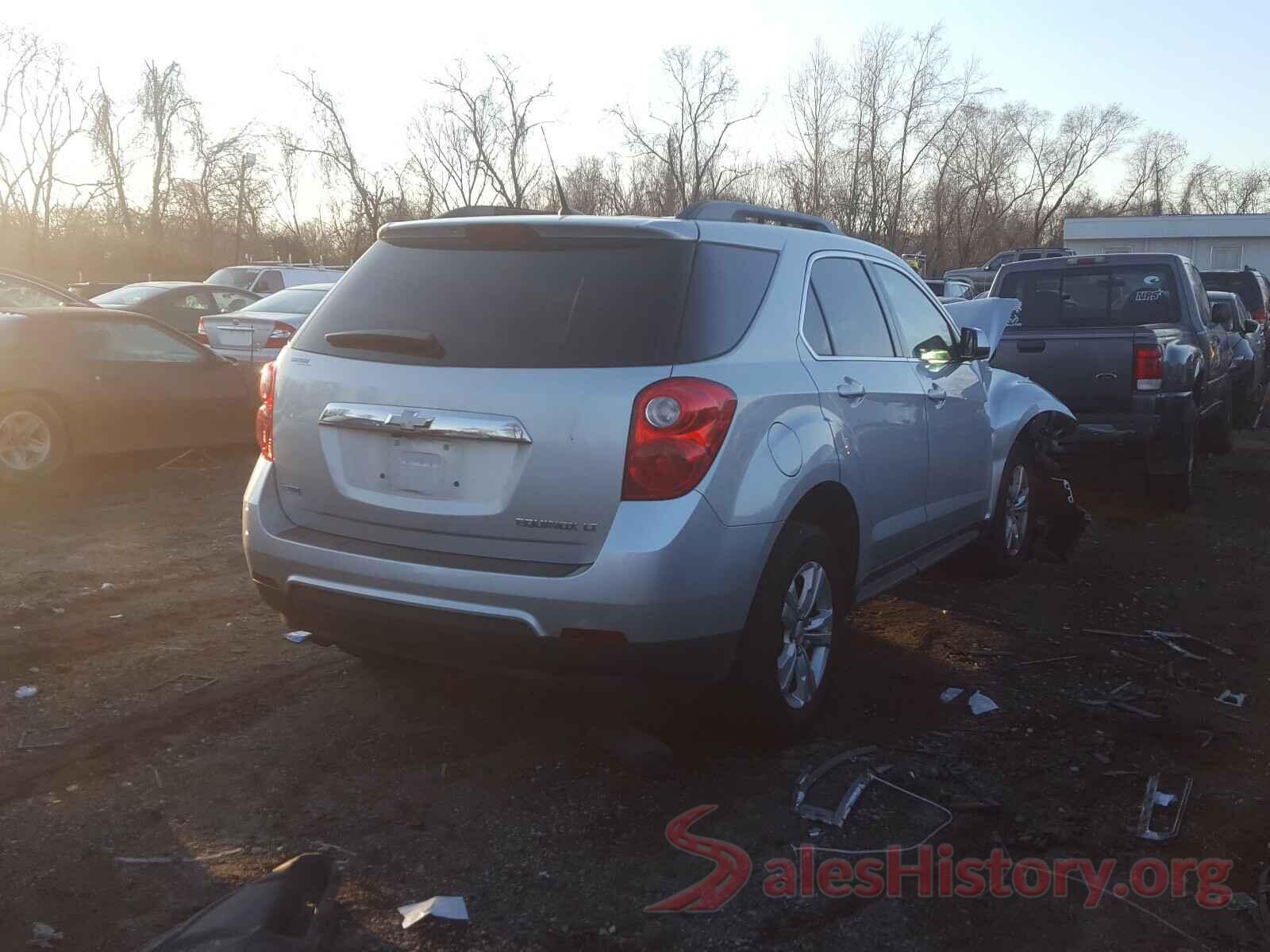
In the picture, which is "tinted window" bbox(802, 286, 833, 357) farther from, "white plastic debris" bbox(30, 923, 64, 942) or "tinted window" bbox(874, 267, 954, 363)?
"white plastic debris" bbox(30, 923, 64, 942)

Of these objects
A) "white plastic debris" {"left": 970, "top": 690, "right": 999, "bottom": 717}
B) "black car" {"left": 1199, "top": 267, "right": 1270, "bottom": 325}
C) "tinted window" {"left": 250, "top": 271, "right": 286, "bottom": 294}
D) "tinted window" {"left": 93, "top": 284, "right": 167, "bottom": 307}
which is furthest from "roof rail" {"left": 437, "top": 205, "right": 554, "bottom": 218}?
"tinted window" {"left": 250, "top": 271, "right": 286, "bottom": 294}

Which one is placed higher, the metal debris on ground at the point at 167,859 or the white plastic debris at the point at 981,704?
the metal debris on ground at the point at 167,859

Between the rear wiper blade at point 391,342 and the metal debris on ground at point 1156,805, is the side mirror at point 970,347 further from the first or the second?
the rear wiper blade at point 391,342

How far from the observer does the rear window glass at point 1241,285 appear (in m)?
19.5

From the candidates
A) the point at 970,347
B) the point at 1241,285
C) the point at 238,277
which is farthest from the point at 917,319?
the point at 238,277

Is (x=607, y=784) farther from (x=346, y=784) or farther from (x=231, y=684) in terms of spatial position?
(x=231, y=684)

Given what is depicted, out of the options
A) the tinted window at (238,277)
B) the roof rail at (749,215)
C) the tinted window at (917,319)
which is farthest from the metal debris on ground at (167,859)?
the tinted window at (238,277)

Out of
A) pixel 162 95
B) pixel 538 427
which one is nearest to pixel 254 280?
pixel 538 427

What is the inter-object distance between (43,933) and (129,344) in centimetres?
740

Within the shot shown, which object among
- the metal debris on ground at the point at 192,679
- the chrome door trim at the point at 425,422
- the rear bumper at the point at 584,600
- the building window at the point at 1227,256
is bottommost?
the metal debris on ground at the point at 192,679

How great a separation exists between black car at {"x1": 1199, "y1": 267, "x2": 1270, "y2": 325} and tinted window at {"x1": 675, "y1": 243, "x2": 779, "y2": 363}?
1779 centimetres

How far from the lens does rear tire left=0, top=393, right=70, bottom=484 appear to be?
856 centimetres

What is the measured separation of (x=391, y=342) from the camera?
12.7ft

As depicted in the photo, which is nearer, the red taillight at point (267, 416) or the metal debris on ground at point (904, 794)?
the metal debris on ground at point (904, 794)
